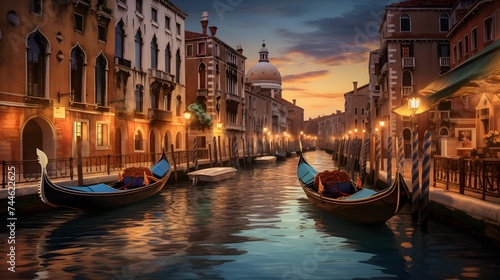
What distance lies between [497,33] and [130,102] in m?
16.0

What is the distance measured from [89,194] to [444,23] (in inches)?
1071

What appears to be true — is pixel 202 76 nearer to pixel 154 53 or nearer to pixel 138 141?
pixel 154 53

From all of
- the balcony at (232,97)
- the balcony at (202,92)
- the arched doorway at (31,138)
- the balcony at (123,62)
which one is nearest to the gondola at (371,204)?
the arched doorway at (31,138)

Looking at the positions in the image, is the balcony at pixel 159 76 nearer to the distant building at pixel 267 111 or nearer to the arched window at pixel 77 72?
the arched window at pixel 77 72

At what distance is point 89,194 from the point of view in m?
11.3

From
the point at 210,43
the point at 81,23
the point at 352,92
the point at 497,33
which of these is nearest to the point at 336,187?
→ the point at 497,33

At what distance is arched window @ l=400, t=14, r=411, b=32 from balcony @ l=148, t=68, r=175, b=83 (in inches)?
621

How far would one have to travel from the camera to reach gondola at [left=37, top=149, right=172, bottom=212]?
10500 mm

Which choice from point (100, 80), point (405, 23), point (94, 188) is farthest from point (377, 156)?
point (405, 23)

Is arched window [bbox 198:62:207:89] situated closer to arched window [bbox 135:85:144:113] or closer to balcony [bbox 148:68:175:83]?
balcony [bbox 148:68:175:83]

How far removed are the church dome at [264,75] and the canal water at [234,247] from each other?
76021 millimetres

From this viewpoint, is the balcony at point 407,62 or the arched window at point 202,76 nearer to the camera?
the balcony at point 407,62

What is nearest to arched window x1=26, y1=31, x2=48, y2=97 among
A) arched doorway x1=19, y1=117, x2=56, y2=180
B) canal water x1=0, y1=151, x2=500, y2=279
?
arched doorway x1=19, y1=117, x2=56, y2=180

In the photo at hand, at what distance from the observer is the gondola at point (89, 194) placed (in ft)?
34.4
